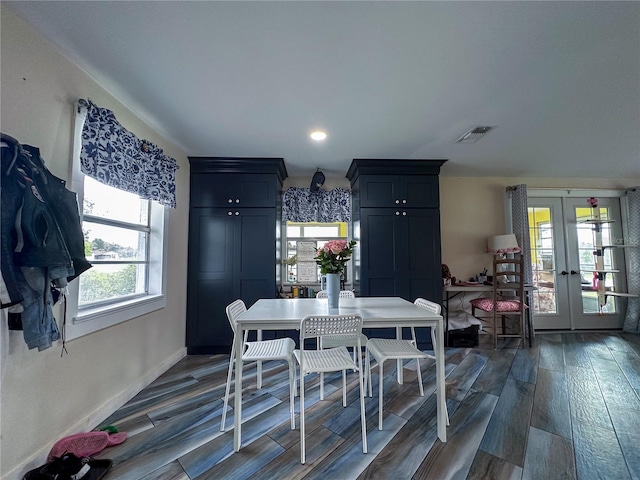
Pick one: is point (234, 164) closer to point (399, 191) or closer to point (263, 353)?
point (399, 191)

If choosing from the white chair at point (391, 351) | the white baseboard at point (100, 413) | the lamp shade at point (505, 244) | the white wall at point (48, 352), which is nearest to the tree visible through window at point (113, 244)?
the white wall at point (48, 352)

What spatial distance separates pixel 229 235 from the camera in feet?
10.6

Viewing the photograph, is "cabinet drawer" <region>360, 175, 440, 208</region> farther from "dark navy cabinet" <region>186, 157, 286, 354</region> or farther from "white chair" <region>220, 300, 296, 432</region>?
"white chair" <region>220, 300, 296, 432</region>

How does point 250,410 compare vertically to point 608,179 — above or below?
below

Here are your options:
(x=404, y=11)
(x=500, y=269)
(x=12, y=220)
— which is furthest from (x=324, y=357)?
(x=500, y=269)

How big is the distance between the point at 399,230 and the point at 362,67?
2117 millimetres

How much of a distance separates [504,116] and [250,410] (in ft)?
10.5

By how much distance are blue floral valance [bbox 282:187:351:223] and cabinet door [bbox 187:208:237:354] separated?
91cm

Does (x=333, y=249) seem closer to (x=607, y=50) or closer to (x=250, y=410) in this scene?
(x=250, y=410)

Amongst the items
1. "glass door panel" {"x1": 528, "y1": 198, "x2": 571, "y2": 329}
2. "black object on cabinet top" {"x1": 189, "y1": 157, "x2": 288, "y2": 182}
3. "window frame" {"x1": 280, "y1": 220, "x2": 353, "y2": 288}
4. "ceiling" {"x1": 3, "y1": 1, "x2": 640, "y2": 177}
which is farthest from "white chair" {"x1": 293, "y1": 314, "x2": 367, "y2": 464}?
"glass door panel" {"x1": 528, "y1": 198, "x2": 571, "y2": 329}

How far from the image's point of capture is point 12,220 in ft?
4.04

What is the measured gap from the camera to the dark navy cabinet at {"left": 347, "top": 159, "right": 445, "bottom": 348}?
132 inches

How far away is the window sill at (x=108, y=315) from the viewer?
1710mm

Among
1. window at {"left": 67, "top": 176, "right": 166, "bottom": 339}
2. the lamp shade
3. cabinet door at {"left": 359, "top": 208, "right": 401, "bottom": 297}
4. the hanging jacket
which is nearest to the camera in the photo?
the hanging jacket
